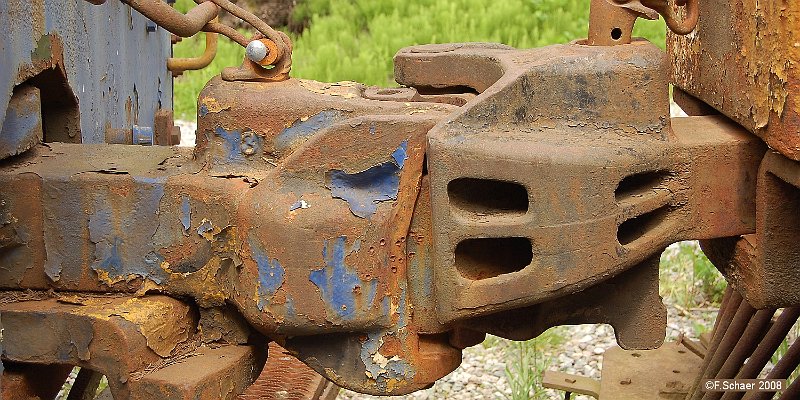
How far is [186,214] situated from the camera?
2.18 m

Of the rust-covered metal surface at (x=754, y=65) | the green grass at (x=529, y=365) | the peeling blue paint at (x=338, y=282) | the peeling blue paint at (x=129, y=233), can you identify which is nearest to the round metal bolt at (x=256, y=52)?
the peeling blue paint at (x=129, y=233)

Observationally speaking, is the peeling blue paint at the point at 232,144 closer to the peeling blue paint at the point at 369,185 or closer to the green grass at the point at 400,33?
the peeling blue paint at the point at 369,185

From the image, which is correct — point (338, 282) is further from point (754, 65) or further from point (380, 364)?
point (754, 65)

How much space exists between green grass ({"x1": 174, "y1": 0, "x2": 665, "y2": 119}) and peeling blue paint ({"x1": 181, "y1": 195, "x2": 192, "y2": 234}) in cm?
526

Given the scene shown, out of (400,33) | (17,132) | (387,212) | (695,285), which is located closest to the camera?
(387,212)

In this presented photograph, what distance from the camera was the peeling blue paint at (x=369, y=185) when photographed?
6.72ft

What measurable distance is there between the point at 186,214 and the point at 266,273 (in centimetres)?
23

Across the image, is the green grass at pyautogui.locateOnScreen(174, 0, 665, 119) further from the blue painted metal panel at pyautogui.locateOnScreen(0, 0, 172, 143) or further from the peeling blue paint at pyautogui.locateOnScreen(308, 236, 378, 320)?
the peeling blue paint at pyautogui.locateOnScreen(308, 236, 378, 320)

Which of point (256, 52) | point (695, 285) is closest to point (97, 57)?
point (256, 52)

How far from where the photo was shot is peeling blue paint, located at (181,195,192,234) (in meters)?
2.17

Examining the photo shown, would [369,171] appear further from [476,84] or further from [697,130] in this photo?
[697,130]

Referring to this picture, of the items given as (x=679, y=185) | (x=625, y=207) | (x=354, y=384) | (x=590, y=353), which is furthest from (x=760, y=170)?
(x=590, y=353)

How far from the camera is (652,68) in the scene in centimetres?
205

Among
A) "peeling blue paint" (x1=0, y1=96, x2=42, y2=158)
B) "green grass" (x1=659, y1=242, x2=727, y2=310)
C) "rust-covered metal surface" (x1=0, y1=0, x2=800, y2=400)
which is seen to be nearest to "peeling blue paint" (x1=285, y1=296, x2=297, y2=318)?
"rust-covered metal surface" (x1=0, y1=0, x2=800, y2=400)
